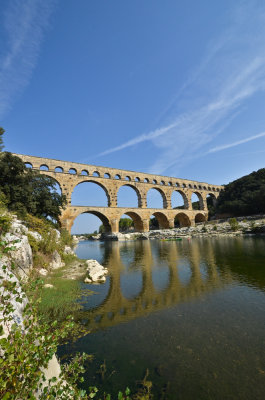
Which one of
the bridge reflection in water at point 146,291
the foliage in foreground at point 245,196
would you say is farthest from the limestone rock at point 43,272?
the foliage in foreground at point 245,196

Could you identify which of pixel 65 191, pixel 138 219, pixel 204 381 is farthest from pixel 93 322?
pixel 138 219

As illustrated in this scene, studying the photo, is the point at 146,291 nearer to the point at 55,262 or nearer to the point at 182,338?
the point at 182,338

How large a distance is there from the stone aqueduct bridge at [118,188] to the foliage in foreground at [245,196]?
500 cm

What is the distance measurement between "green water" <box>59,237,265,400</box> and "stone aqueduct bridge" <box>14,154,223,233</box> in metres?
19.1

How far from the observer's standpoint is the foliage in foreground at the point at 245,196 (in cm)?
3350

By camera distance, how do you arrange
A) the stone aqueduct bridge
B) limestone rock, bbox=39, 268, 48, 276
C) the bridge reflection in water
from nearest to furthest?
the bridge reflection in water < limestone rock, bbox=39, 268, 48, 276 < the stone aqueduct bridge

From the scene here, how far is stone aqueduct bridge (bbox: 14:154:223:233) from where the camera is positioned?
25281 millimetres

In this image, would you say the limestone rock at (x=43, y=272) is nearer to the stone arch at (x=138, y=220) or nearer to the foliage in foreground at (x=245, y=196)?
the stone arch at (x=138, y=220)

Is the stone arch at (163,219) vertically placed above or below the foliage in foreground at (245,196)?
Answer: below

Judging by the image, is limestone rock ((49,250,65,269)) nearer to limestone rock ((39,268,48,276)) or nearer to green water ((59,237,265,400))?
limestone rock ((39,268,48,276))

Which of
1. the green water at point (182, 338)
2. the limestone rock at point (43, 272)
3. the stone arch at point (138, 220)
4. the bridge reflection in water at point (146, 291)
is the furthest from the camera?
the stone arch at point (138, 220)

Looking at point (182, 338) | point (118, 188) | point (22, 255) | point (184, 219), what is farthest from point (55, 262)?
point (184, 219)

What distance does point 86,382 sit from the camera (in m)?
2.33

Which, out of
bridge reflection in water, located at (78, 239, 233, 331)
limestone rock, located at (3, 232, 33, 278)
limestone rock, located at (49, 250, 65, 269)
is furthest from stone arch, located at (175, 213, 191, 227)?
limestone rock, located at (3, 232, 33, 278)
